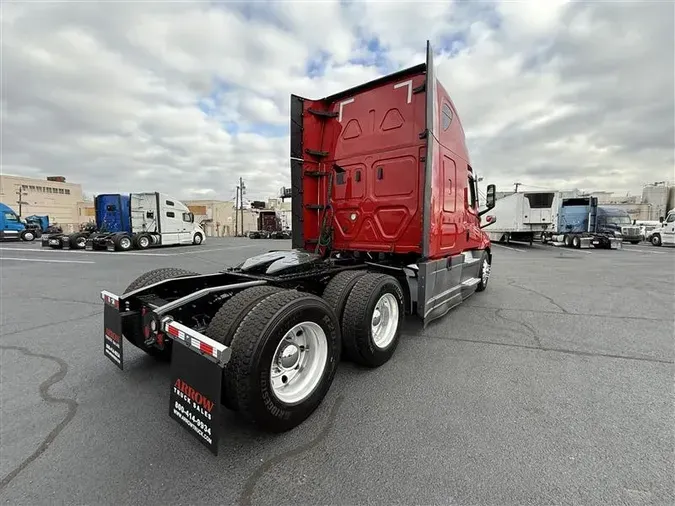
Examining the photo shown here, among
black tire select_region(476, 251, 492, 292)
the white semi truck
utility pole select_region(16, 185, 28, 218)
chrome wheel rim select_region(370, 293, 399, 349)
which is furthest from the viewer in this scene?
utility pole select_region(16, 185, 28, 218)

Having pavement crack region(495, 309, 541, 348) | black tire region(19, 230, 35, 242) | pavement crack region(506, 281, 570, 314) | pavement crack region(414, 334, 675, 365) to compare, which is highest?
black tire region(19, 230, 35, 242)

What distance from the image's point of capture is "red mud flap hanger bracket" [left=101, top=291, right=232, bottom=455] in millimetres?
1896

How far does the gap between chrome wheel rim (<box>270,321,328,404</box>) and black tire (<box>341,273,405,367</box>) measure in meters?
0.55

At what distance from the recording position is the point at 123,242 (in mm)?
17781

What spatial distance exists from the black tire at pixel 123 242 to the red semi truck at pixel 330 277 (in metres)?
16.6

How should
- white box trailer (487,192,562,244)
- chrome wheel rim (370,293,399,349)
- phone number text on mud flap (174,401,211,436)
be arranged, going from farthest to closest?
white box trailer (487,192,562,244), chrome wheel rim (370,293,399,349), phone number text on mud flap (174,401,211,436)

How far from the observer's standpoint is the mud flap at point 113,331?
2734mm

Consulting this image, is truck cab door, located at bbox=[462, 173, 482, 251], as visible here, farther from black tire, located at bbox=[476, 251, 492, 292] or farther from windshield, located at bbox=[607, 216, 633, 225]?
windshield, located at bbox=[607, 216, 633, 225]

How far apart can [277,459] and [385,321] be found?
78.2 inches

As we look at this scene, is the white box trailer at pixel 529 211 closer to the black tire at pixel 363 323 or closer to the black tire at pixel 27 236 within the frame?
the black tire at pixel 363 323

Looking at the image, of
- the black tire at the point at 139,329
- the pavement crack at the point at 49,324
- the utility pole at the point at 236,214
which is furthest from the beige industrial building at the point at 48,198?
the black tire at the point at 139,329

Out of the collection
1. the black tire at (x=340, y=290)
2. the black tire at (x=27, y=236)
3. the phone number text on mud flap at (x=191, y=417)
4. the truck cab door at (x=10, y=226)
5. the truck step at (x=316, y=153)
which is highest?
the truck step at (x=316, y=153)

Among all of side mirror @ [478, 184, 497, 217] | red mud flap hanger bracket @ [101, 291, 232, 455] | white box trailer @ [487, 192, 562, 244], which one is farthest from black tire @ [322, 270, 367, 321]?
white box trailer @ [487, 192, 562, 244]

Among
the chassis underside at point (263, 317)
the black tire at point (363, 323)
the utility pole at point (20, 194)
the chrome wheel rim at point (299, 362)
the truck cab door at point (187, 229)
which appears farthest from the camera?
the utility pole at point (20, 194)
